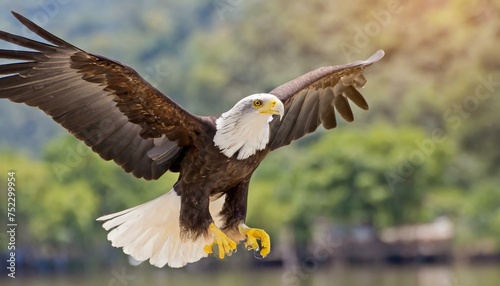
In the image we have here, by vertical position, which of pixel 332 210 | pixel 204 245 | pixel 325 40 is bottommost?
pixel 204 245

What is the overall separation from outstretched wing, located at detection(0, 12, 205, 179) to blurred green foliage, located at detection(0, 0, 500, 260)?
20296 millimetres

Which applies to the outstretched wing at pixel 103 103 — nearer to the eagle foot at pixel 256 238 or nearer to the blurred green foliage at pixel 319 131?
→ the eagle foot at pixel 256 238

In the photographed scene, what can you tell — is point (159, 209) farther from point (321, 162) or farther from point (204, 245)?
point (321, 162)

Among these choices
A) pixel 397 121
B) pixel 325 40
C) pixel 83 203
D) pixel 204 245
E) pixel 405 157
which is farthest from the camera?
pixel 325 40

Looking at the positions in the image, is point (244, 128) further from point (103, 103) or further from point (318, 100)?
point (318, 100)

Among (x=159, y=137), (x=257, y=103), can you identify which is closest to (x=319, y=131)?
(x=159, y=137)

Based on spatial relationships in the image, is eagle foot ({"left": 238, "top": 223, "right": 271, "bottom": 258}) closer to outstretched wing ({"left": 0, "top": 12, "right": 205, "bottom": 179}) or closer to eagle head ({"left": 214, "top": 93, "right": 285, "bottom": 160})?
eagle head ({"left": 214, "top": 93, "right": 285, "bottom": 160})

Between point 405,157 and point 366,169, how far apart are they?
2.02 m

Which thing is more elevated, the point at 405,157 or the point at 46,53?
the point at 405,157

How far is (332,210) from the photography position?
32.4 m

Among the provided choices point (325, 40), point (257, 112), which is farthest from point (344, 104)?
point (325, 40)

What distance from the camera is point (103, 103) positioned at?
18.8ft

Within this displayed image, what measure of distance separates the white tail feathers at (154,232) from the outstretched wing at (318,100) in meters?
0.71

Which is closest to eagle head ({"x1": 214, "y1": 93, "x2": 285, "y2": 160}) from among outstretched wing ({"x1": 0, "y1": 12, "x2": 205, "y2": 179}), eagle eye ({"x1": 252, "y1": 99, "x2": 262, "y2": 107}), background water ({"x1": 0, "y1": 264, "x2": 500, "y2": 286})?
eagle eye ({"x1": 252, "y1": 99, "x2": 262, "y2": 107})
